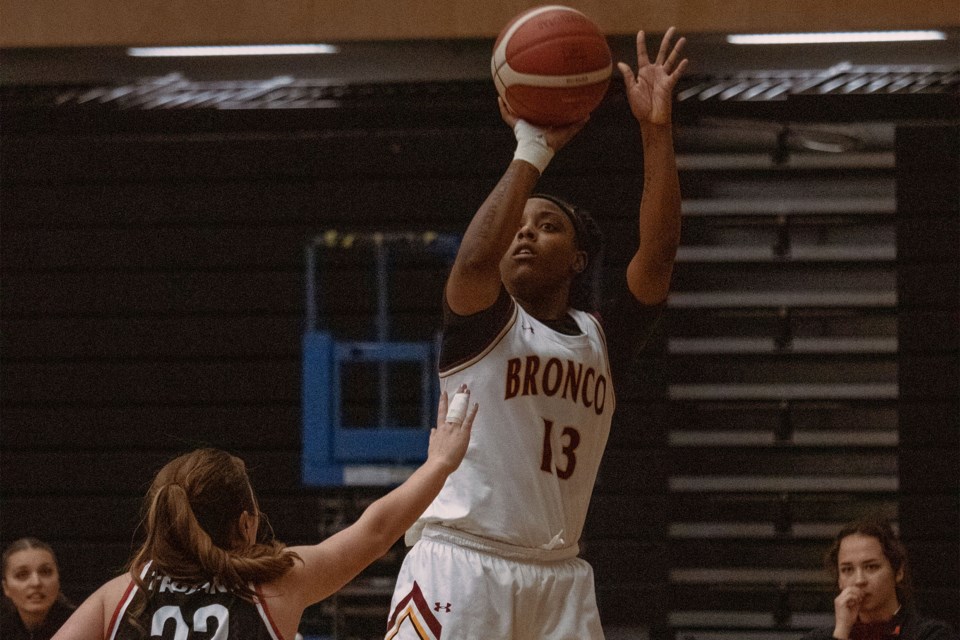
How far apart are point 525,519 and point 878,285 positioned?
4.60 m

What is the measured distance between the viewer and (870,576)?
5.00 meters

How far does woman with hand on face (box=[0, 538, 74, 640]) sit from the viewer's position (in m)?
6.01

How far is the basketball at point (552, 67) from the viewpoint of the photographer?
12.5 ft

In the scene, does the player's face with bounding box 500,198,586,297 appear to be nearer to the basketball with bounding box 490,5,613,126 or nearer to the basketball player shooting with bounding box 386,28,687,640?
the basketball player shooting with bounding box 386,28,687,640

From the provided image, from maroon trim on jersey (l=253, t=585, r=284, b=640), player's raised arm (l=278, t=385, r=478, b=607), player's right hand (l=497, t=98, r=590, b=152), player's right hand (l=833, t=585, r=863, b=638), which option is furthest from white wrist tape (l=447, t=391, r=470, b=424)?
player's right hand (l=833, t=585, r=863, b=638)

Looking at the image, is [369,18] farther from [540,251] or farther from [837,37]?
[540,251]

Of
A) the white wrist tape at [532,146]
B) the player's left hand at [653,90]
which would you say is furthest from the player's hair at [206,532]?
the player's left hand at [653,90]

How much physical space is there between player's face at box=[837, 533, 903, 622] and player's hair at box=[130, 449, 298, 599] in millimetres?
2777

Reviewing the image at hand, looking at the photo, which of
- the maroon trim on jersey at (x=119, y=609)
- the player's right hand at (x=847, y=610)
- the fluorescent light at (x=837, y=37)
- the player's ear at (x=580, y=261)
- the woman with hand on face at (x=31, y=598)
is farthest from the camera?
the fluorescent light at (x=837, y=37)

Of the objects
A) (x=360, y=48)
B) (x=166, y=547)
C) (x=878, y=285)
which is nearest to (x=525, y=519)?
(x=166, y=547)

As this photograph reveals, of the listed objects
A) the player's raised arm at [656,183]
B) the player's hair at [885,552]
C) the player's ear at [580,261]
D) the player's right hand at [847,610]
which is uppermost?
the player's raised arm at [656,183]

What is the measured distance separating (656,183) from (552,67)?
443mm

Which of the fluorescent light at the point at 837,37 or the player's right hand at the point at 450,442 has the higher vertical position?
the fluorescent light at the point at 837,37

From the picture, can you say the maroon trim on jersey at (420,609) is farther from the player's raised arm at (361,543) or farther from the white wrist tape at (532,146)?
the white wrist tape at (532,146)
